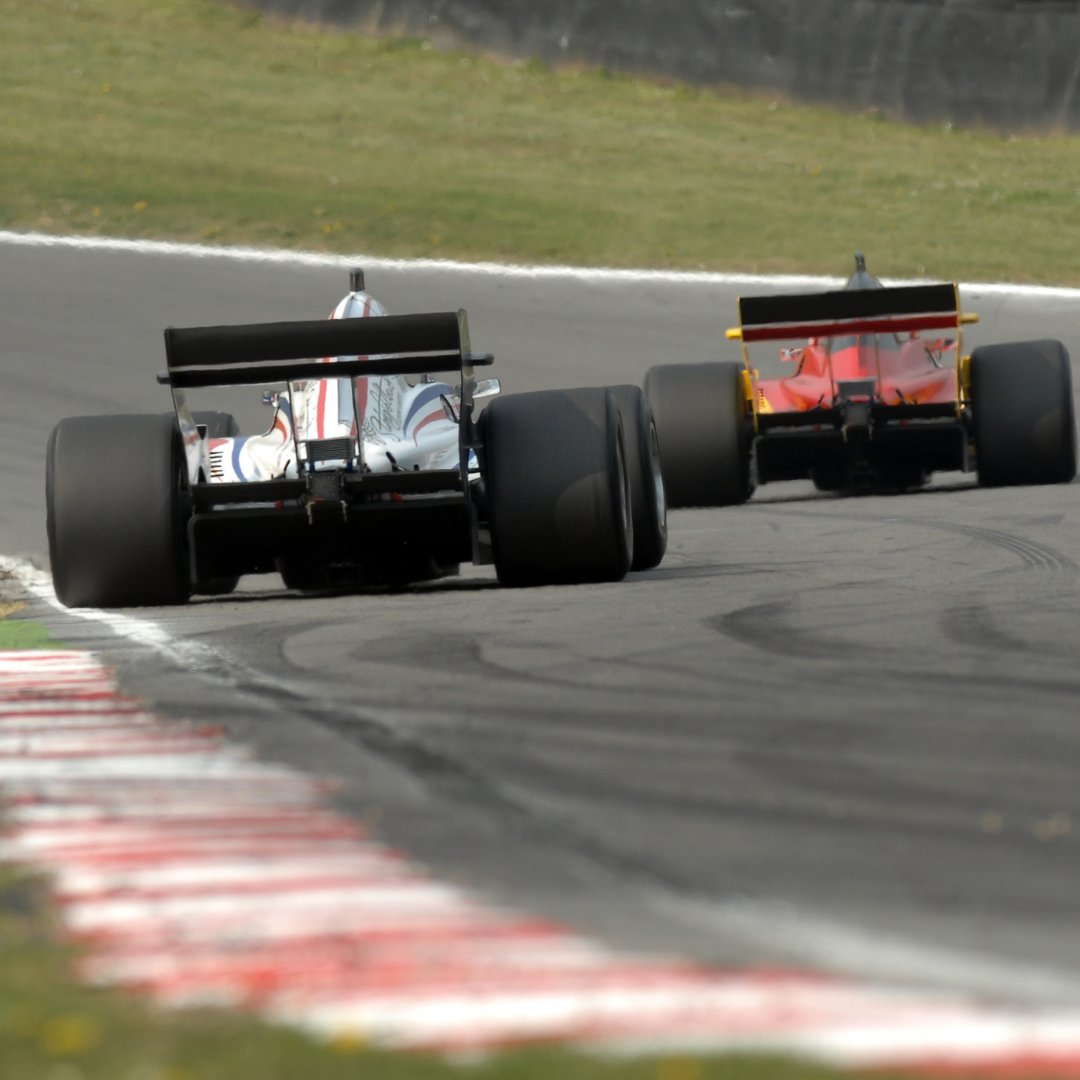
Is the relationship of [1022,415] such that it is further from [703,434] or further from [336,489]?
[336,489]

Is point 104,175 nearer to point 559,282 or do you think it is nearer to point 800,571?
point 559,282

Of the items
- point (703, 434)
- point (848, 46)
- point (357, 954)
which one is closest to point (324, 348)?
point (703, 434)

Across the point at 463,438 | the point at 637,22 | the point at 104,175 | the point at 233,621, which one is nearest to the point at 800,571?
the point at 463,438

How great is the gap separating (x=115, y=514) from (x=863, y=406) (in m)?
6.43

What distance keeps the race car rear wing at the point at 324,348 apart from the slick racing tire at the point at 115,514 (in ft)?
1.25

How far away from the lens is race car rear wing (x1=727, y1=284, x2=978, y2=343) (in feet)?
48.9

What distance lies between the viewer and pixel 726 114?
32.4m

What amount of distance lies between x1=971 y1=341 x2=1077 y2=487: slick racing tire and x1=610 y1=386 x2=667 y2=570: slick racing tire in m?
4.72

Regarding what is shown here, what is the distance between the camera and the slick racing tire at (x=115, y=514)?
984cm

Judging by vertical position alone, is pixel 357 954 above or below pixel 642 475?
below

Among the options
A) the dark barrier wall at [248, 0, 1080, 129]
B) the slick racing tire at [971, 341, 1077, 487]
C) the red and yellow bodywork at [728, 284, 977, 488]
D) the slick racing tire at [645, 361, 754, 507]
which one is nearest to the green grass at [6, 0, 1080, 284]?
the dark barrier wall at [248, 0, 1080, 129]

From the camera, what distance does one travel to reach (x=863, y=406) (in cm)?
1501

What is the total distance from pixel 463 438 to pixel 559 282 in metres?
14.8

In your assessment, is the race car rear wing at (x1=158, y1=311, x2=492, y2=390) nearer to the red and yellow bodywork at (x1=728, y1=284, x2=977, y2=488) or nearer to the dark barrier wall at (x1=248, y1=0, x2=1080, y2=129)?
the red and yellow bodywork at (x1=728, y1=284, x2=977, y2=488)
